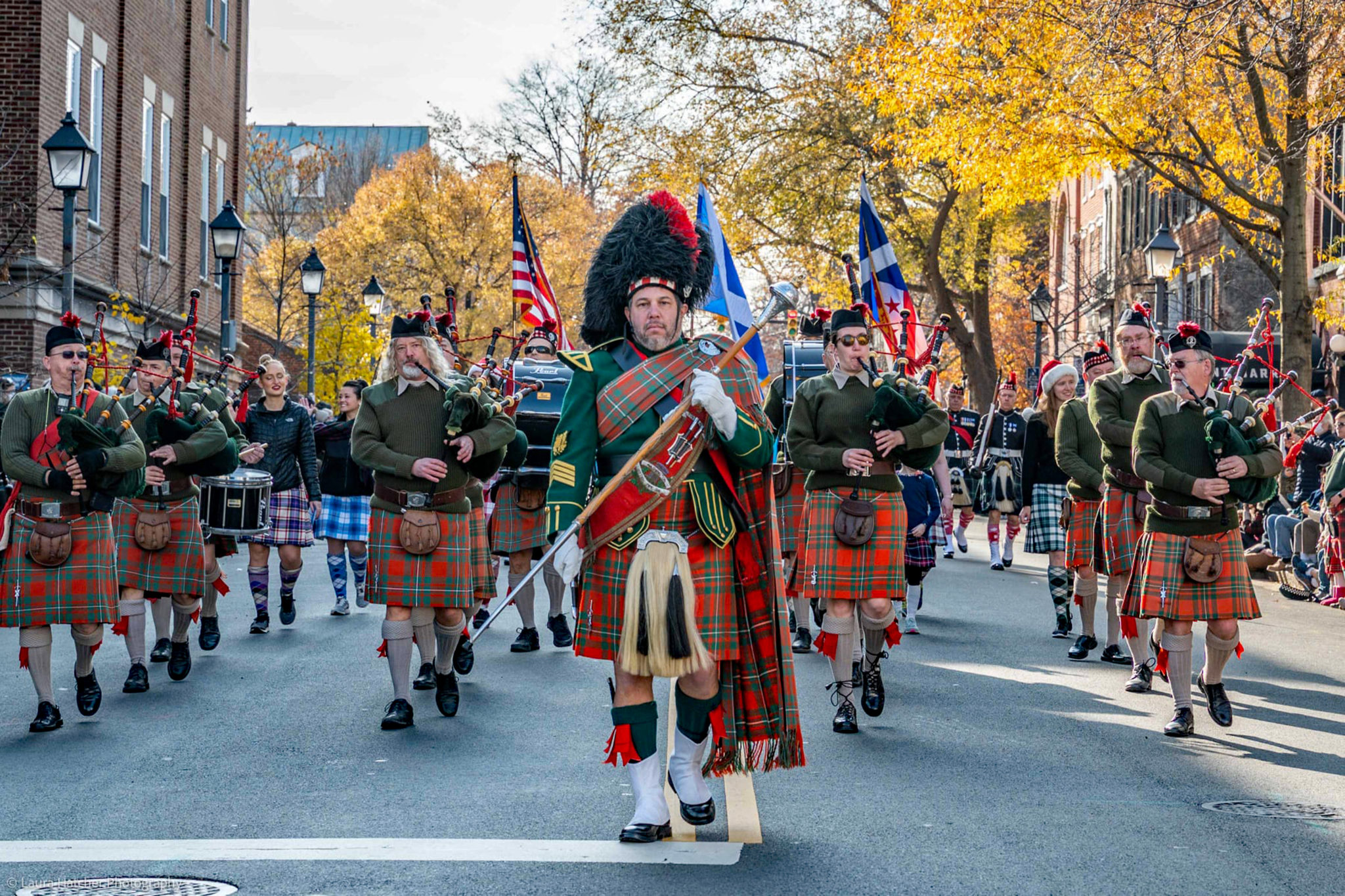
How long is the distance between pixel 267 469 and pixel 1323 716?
24.2ft

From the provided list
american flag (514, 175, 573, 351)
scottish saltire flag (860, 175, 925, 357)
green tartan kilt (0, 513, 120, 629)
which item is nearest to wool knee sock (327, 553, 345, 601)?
american flag (514, 175, 573, 351)

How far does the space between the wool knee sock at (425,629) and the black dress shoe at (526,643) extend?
189 centimetres

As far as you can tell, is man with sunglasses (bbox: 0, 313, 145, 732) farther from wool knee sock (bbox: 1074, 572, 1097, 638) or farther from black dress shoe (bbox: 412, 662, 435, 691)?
wool knee sock (bbox: 1074, 572, 1097, 638)

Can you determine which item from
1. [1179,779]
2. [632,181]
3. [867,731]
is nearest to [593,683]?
[867,731]

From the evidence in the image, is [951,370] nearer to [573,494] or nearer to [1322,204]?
[1322,204]

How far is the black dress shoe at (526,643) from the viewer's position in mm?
10586

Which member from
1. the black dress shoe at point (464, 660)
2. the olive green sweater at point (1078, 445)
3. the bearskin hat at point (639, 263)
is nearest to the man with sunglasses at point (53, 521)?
the black dress shoe at point (464, 660)

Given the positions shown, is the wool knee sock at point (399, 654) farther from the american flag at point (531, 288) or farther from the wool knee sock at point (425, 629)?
the american flag at point (531, 288)

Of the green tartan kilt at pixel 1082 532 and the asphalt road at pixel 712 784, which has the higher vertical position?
the green tartan kilt at pixel 1082 532

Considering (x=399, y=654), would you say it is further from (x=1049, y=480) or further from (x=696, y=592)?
(x=1049, y=480)

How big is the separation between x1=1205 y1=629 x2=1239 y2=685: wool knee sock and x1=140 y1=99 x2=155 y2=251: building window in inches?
870

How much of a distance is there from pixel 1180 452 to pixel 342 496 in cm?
684

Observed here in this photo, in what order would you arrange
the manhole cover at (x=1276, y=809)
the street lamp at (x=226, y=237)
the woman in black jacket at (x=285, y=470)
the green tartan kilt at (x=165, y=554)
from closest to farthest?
the manhole cover at (x=1276, y=809) < the green tartan kilt at (x=165, y=554) < the woman in black jacket at (x=285, y=470) < the street lamp at (x=226, y=237)

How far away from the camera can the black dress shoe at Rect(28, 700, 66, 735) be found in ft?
24.9
